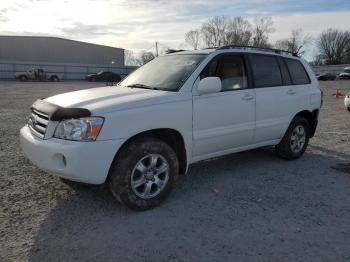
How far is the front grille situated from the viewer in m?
4.14

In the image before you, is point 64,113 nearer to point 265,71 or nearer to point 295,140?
point 265,71

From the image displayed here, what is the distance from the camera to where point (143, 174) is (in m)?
4.26

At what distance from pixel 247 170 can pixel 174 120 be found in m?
2.02

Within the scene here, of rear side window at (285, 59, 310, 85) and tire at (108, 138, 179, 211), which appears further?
rear side window at (285, 59, 310, 85)

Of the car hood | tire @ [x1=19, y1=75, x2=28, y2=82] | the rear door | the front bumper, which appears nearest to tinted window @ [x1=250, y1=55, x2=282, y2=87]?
the rear door

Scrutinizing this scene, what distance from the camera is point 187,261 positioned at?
10.7 ft

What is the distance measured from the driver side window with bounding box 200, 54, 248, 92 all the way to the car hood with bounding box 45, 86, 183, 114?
810 millimetres

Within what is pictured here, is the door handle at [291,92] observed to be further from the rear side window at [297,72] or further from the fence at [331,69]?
the fence at [331,69]

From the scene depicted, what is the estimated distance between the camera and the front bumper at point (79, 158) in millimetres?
3799

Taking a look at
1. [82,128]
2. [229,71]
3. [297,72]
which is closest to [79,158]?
[82,128]

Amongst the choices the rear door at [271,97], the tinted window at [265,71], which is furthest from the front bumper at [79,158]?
the tinted window at [265,71]

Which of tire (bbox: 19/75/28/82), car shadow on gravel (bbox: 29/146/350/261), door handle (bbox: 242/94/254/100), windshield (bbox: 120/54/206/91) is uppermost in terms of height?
tire (bbox: 19/75/28/82)

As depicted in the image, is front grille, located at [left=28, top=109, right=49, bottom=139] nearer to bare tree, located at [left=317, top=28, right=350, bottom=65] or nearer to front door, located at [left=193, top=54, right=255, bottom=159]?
front door, located at [left=193, top=54, right=255, bottom=159]

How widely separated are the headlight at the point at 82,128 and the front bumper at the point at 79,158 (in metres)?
0.06
